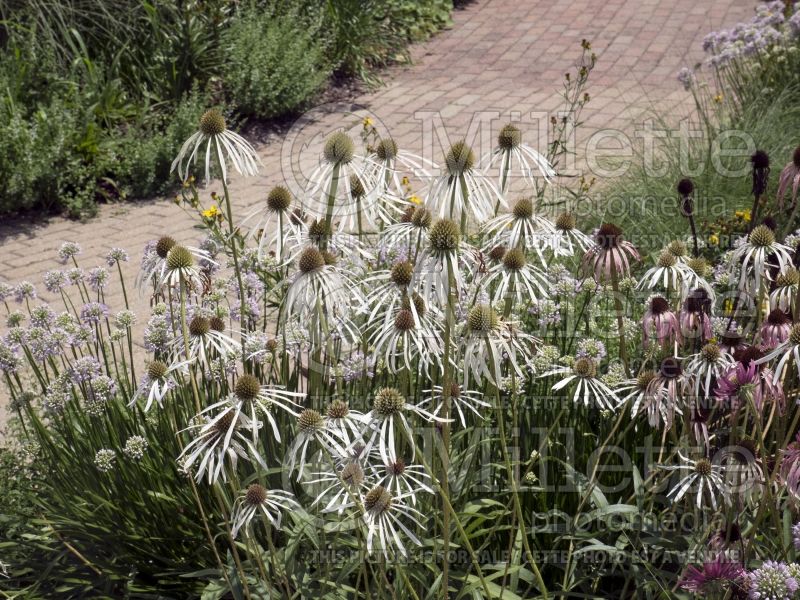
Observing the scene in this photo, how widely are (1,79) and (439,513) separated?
5.99 meters

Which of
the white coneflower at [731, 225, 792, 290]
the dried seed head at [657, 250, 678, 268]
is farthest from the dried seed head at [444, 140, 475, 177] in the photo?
the white coneflower at [731, 225, 792, 290]

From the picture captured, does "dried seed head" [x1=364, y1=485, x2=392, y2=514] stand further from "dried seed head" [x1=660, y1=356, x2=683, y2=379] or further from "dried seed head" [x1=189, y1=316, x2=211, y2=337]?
"dried seed head" [x1=660, y1=356, x2=683, y2=379]

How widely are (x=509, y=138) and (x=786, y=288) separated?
916 millimetres

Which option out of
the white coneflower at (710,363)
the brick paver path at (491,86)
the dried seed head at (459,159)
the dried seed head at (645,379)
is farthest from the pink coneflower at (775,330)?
the brick paver path at (491,86)

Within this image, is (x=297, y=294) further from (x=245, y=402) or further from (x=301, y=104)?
(x=301, y=104)

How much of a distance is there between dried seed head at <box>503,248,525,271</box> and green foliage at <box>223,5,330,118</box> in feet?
19.8

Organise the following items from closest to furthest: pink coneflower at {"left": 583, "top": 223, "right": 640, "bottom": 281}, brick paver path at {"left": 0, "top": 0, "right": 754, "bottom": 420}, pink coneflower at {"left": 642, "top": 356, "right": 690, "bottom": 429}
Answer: pink coneflower at {"left": 642, "top": 356, "right": 690, "bottom": 429} → pink coneflower at {"left": 583, "top": 223, "right": 640, "bottom": 281} → brick paver path at {"left": 0, "top": 0, "right": 754, "bottom": 420}

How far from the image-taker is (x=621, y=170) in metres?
6.77

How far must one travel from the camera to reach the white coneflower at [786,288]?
2.73 metres

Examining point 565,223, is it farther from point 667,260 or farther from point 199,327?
point 199,327

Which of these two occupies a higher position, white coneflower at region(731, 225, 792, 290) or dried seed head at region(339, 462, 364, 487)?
white coneflower at region(731, 225, 792, 290)

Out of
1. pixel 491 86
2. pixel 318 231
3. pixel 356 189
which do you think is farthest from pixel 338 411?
pixel 491 86

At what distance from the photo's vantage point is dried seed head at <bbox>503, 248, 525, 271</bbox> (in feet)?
8.22

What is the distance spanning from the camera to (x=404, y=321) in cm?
226
